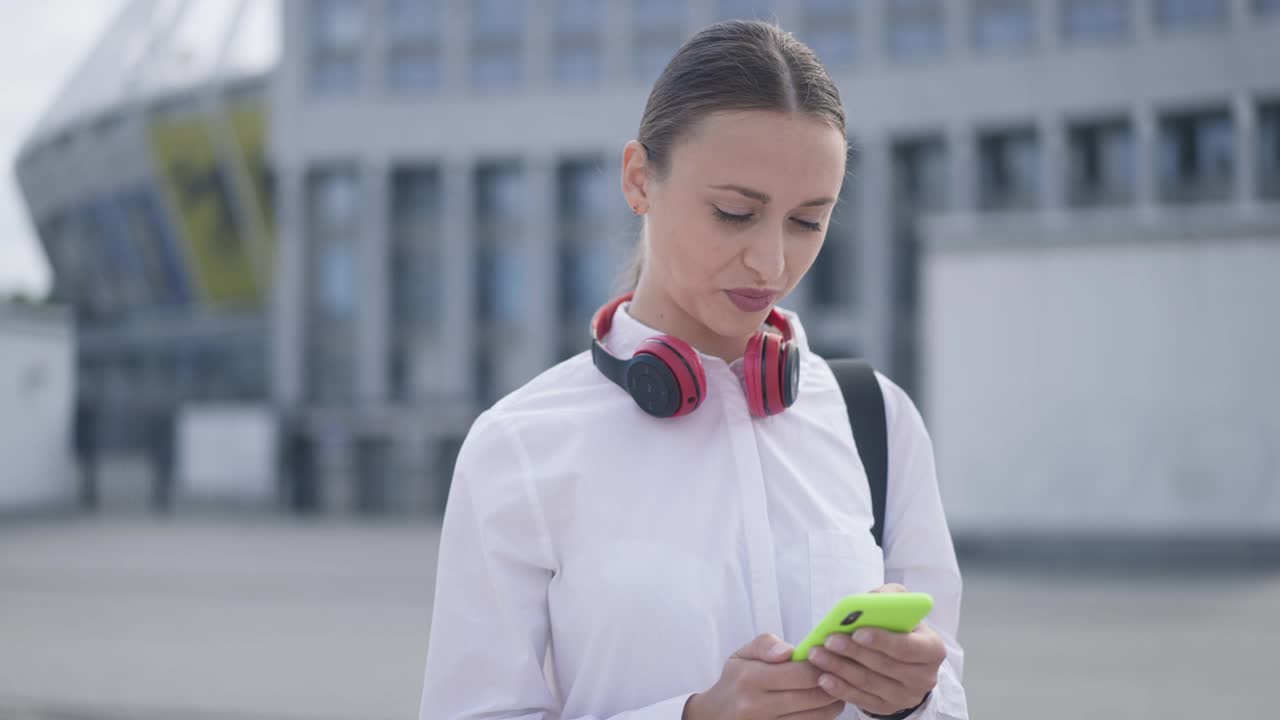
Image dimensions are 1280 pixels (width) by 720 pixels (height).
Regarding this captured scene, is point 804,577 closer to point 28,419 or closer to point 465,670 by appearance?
point 465,670

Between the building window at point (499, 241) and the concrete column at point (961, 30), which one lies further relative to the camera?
the building window at point (499, 241)

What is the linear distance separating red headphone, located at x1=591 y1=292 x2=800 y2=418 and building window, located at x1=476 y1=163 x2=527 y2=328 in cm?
4034

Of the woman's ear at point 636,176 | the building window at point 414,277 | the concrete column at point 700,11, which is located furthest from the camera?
the building window at point 414,277

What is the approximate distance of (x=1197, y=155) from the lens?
116ft

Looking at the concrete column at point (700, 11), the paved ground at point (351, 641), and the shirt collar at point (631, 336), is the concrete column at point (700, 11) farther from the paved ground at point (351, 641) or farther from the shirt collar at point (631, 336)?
the shirt collar at point (631, 336)

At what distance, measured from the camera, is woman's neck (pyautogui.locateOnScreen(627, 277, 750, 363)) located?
6.71 feet

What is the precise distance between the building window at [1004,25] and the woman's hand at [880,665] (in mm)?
37696

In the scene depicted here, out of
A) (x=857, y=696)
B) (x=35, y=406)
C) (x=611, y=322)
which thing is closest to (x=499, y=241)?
(x=35, y=406)

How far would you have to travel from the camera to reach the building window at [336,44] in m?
42.8

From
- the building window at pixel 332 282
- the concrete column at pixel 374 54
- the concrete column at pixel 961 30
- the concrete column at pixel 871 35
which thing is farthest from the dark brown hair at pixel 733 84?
the concrete column at pixel 374 54

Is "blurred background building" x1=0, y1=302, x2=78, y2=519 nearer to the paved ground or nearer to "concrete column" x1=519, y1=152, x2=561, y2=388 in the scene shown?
the paved ground

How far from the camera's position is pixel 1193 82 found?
113 feet

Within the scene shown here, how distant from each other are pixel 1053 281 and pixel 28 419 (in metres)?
24.8

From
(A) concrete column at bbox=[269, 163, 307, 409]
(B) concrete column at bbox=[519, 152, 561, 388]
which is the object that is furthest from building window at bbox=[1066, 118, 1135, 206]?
(A) concrete column at bbox=[269, 163, 307, 409]
